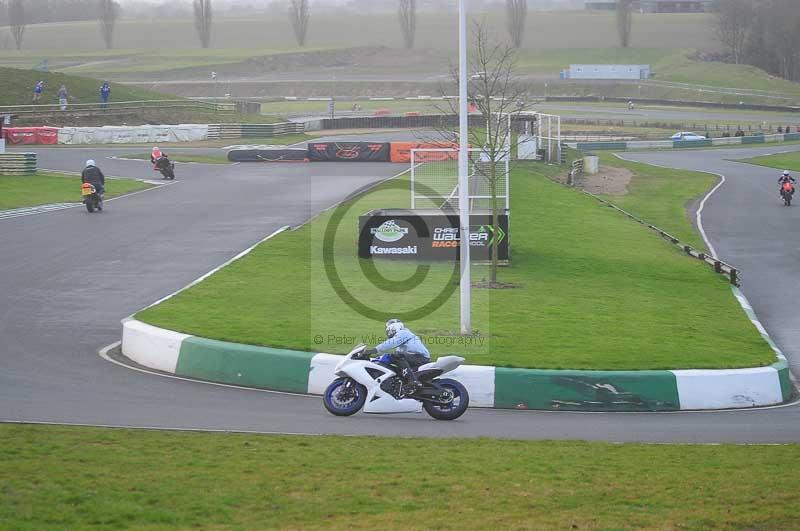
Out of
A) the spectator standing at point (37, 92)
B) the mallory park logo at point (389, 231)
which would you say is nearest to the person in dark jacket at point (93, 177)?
the mallory park logo at point (389, 231)

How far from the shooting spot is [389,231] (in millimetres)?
26172

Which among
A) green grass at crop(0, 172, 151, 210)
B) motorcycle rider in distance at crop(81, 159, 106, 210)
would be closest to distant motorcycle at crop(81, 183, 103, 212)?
motorcycle rider in distance at crop(81, 159, 106, 210)

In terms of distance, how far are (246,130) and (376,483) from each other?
63815 mm

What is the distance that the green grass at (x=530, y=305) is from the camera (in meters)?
16.5

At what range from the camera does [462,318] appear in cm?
1711

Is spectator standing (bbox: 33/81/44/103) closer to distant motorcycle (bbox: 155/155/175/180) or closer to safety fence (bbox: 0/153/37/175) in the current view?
safety fence (bbox: 0/153/37/175)

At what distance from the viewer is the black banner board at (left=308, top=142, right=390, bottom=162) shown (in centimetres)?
5606

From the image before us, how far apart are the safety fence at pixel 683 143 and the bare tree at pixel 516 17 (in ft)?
222

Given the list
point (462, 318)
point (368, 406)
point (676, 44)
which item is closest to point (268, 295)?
point (462, 318)

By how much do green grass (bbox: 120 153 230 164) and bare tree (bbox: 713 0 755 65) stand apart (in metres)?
102

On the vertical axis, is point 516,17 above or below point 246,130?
above

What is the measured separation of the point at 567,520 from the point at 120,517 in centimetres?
346

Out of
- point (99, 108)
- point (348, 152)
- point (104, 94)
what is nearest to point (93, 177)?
point (348, 152)

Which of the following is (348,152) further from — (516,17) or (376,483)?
(516,17)
